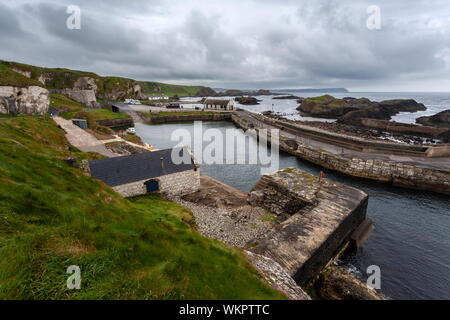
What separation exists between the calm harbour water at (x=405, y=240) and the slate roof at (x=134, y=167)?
1055cm

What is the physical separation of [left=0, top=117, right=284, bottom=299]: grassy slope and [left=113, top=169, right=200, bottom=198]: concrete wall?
1002 centimetres

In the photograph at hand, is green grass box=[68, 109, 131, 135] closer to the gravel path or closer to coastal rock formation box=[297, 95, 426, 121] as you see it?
the gravel path

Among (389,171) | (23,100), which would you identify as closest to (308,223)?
(389,171)

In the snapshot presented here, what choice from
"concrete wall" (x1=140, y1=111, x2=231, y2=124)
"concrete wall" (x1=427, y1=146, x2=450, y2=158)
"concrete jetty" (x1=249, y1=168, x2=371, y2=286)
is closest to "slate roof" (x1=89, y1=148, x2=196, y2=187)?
"concrete jetty" (x1=249, y1=168, x2=371, y2=286)

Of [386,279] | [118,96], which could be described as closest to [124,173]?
[386,279]

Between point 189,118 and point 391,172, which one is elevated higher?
point 189,118

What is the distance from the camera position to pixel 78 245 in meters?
6.53

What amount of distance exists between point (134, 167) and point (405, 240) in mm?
26565

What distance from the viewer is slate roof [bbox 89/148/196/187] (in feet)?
65.9

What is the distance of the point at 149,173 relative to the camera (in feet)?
70.1

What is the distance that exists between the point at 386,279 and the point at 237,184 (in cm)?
1849

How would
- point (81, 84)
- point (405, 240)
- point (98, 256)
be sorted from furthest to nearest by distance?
point (81, 84) < point (405, 240) < point (98, 256)

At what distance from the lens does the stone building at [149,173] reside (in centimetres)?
2019

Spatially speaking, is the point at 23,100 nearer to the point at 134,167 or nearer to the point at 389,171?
the point at 134,167
